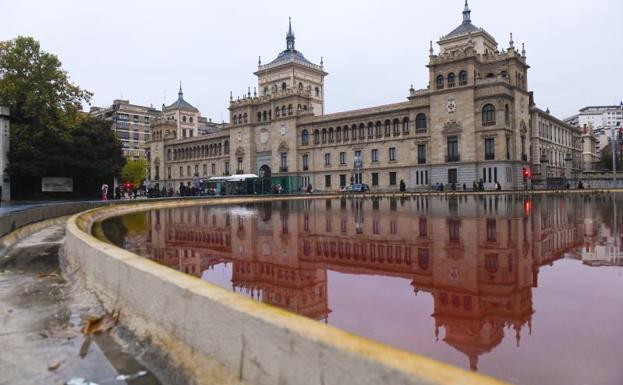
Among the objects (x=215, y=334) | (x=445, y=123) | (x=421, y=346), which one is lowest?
(x=421, y=346)

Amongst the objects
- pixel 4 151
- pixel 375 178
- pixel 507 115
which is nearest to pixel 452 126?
pixel 507 115

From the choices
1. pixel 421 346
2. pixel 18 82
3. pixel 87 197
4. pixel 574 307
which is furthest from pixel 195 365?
pixel 87 197

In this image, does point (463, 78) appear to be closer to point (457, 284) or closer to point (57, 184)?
point (57, 184)

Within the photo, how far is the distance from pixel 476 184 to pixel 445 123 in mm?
6864

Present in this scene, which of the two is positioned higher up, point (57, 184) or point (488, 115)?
point (488, 115)

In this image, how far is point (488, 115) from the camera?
4122 centimetres

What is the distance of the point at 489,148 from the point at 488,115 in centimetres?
303

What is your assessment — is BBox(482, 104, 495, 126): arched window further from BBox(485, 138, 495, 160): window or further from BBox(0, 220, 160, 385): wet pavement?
BBox(0, 220, 160, 385): wet pavement

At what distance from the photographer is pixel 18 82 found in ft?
Answer: 96.0

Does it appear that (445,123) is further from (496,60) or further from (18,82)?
(18,82)

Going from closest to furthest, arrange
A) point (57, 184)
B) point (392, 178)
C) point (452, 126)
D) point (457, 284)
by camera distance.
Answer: point (457, 284) → point (57, 184) → point (452, 126) → point (392, 178)

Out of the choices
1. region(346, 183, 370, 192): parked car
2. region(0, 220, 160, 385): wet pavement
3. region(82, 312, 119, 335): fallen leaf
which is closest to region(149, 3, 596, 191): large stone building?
region(346, 183, 370, 192): parked car

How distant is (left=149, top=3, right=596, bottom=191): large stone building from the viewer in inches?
1636

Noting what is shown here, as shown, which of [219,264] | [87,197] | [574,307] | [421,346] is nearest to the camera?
[421,346]
